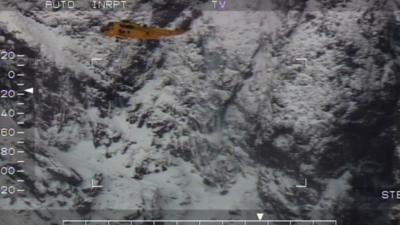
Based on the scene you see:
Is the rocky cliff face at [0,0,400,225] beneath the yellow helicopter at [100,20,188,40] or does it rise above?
beneath

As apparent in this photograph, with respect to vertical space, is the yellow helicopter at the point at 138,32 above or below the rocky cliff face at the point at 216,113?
above

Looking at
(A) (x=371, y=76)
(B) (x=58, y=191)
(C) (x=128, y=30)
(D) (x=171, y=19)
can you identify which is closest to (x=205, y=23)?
(D) (x=171, y=19)

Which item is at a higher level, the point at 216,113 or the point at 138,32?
the point at 138,32

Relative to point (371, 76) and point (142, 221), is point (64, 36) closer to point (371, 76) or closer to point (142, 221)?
point (142, 221)
